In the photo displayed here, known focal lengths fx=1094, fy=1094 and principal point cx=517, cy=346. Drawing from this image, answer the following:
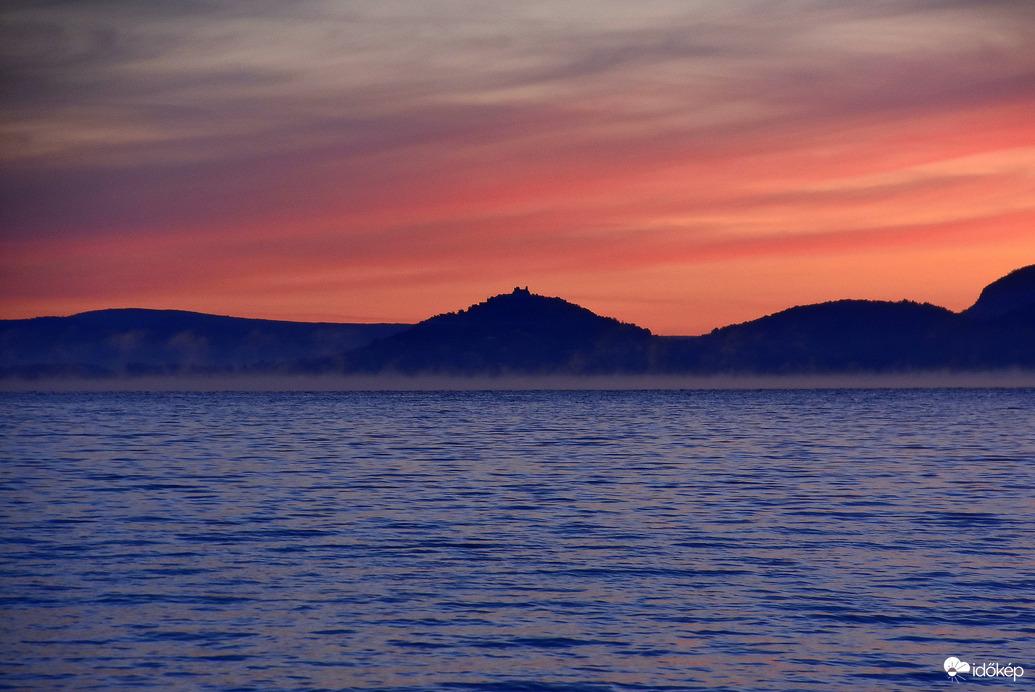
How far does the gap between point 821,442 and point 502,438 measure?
23.1 m

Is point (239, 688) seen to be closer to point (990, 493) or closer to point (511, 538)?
point (511, 538)
